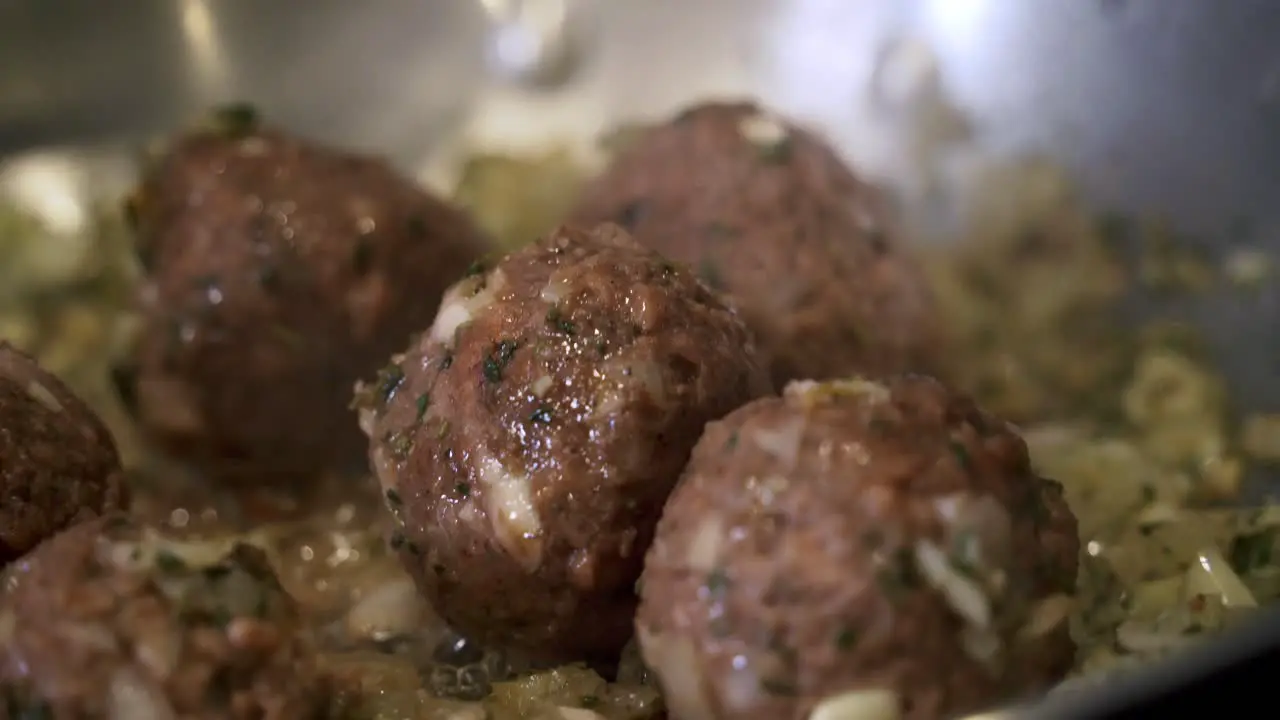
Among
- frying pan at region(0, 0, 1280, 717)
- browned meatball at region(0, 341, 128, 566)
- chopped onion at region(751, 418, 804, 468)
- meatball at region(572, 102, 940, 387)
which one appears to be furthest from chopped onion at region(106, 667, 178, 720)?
frying pan at region(0, 0, 1280, 717)

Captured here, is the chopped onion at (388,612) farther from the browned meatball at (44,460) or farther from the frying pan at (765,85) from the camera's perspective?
the frying pan at (765,85)

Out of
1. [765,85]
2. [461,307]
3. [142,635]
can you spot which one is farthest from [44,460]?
[765,85]

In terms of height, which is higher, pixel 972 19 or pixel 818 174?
pixel 972 19

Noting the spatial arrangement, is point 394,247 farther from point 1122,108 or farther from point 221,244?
point 1122,108

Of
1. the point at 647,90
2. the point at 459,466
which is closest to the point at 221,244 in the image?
the point at 459,466

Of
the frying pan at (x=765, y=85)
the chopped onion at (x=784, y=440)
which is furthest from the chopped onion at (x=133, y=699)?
the frying pan at (x=765, y=85)
